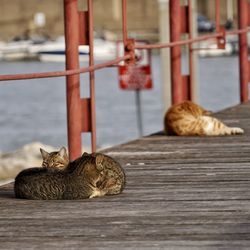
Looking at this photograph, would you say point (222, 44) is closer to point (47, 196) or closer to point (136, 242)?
point (47, 196)

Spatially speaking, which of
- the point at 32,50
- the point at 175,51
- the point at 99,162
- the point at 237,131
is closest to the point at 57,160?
the point at 99,162

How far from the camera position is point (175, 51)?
11.8 meters

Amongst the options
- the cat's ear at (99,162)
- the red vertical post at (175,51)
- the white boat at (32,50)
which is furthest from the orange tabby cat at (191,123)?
the white boat at (32,50)

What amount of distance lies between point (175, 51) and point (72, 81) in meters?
2.90

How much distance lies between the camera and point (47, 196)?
288 inches

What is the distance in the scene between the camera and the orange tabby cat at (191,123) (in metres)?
10.7

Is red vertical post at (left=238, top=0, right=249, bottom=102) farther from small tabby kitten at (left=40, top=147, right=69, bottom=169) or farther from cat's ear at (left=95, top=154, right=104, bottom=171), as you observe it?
cat's ear at (left=95, top=154, right=104, bottom=171)

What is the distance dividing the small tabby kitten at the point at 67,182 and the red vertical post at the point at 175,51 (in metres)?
4.26

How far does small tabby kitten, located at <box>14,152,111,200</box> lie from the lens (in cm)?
731

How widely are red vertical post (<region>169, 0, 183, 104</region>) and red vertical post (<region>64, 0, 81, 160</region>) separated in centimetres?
270

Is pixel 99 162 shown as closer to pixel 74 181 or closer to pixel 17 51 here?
pixel 74 181

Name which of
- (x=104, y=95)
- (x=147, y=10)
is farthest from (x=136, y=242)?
(x=147, y=10)

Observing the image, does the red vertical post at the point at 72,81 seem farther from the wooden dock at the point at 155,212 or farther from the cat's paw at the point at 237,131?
the cat's paw at the point at 237,131

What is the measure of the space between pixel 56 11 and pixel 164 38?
268 ft
